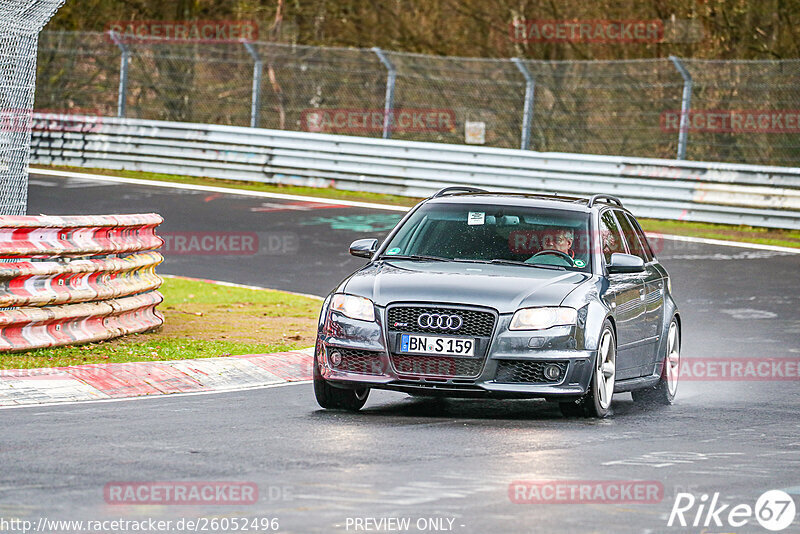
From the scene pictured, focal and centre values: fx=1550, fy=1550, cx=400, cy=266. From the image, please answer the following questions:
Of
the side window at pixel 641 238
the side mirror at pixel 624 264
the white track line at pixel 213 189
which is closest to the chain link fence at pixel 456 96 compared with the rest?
the white track line at pixel 213 189

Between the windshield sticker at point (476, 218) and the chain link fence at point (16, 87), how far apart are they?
4167 mm

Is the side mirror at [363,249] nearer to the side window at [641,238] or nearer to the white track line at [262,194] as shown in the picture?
the side window at [641,238]

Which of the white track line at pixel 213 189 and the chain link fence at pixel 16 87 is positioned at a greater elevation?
the chain link fence at pixel 16 87

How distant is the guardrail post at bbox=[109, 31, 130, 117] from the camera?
3134 centimetres

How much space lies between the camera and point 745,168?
997 inches

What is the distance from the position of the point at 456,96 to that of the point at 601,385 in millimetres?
21332

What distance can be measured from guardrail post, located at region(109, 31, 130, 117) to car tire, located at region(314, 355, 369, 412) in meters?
21.8

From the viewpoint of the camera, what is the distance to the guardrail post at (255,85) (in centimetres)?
3014

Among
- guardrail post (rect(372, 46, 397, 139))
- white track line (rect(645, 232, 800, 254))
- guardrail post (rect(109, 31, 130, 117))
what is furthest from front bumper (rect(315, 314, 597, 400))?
guardrail post (rect(109, 31, 130, 117))

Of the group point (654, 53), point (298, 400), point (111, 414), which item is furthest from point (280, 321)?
point (654, 53)

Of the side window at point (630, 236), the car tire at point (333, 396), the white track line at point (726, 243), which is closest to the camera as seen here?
the car tire at point (333, 396)

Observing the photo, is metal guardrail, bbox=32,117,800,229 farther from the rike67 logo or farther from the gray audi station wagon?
the rike67 logo

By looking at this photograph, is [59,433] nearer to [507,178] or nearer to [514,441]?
[514,441]

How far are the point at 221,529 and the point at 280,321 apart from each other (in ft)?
30.2
